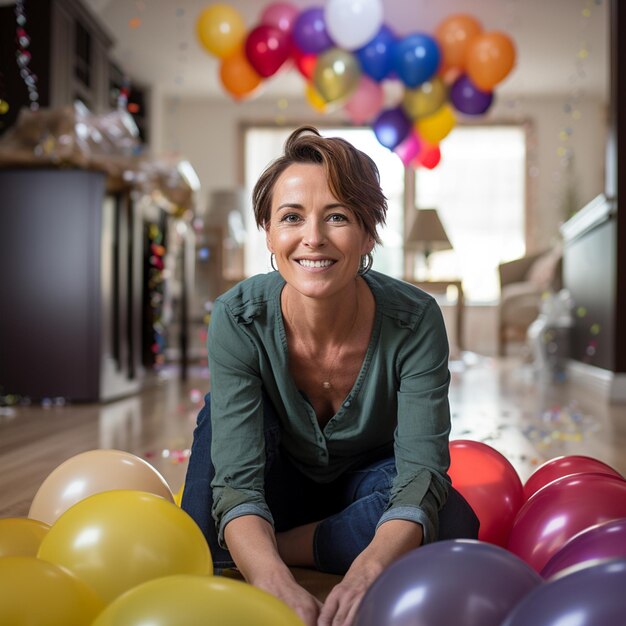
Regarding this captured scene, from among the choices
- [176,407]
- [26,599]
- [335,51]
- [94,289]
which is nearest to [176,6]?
[335,51]

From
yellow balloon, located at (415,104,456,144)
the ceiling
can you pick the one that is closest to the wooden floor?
yellow balloon, located at (415,104,456,144)

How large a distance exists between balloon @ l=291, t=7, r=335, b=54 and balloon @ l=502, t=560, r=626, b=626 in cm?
427

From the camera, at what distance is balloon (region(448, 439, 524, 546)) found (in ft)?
4.63

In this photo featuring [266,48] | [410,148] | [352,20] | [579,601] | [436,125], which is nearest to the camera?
[579,601]

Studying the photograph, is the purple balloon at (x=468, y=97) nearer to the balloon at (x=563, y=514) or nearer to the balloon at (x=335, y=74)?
the balloon at (x=335, y=74)

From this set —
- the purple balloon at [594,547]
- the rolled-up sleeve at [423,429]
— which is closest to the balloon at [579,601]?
the purple balloon at [594,547]

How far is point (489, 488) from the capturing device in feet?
4.72

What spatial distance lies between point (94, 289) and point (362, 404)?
102 inches

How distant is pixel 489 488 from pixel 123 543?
0.68 metres

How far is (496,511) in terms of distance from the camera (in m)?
1.42

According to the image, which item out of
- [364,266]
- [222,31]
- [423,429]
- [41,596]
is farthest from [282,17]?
[41,596]

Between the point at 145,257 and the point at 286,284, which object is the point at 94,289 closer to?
the point at 145,257

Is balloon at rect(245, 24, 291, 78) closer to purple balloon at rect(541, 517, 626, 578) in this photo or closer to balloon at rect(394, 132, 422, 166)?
balloon at rect(394, 132, 422, 166)

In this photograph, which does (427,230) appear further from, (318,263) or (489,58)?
(318,263)
